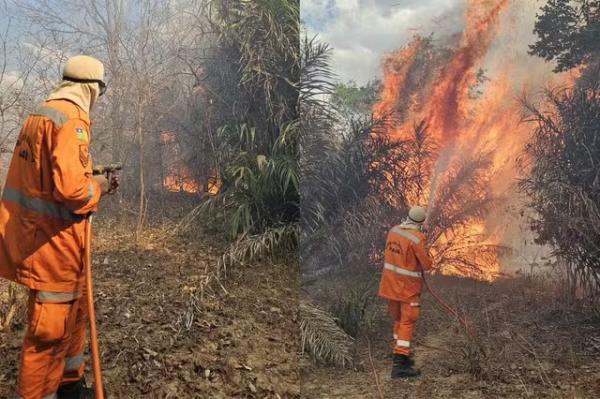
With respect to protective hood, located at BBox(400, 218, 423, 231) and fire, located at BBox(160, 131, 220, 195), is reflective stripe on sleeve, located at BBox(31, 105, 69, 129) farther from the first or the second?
fire, located at BBox(160, 131, 220, 195)

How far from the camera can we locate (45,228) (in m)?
2.09

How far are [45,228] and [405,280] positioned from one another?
1835mm

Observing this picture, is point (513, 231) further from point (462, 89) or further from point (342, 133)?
point (342, 133)

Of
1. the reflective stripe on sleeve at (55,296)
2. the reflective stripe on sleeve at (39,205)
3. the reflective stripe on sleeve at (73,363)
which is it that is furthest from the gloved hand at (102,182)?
the reflective stripe on sleeve at (73,363)

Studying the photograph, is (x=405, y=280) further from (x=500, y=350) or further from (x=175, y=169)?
(x=175, y=169)

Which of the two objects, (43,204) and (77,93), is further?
(77,93)

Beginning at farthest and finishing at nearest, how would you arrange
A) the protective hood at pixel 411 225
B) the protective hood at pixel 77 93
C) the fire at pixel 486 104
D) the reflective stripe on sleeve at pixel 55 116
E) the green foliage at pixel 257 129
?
the green foliage at pixel 257 129
the protective hood at pixel 411 225
the fire at pixel 486 104
the protective hood at pixel 77 93
the reflective stripe on sleeve at pixel 55 116

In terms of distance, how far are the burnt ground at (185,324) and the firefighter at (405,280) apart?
77cm

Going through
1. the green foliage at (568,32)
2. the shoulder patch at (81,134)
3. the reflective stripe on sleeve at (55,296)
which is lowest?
the reflective stripe on sleeve at (55,296)

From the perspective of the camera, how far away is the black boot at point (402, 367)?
258cm

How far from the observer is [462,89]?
8.48 feet

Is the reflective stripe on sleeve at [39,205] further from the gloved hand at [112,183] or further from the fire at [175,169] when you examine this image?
the fire at [175,169]

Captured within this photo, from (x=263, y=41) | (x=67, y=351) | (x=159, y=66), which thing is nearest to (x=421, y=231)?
(x=67, y=351)

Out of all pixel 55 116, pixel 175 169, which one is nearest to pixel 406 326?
pixel 55 116
